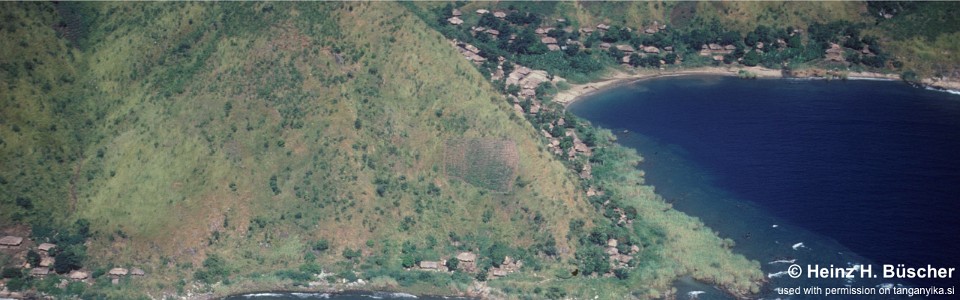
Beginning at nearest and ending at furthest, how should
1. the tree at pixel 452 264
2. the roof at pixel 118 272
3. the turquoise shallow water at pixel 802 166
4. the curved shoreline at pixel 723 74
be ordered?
the roof at pixel 118 272 → the tree at pixel 452 264 → the turquoise shallow water at pixel 802 166 → the curved shoreline at pixel 723 74

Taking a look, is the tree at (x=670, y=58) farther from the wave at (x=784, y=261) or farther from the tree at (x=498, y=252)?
the tree at (x=498, y=252)

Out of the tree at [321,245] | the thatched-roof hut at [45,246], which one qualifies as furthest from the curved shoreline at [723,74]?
the thatched-roof hut at [45,246]

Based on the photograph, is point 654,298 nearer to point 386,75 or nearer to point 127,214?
point 386,75

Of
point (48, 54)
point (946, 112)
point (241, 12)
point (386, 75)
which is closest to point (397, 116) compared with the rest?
point (386, 75)

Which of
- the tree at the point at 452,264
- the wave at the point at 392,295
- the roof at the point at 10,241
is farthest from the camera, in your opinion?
the tree at the point at 452,264

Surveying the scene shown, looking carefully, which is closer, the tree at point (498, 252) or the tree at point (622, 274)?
the tree at point (622, 274)

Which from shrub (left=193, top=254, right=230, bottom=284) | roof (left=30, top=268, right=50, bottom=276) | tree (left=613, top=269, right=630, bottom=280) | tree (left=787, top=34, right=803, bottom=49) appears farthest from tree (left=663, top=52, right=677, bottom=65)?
roof (left=30, top=268, right=50, bottom=276)

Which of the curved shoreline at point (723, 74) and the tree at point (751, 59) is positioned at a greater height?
the tree at point (751, 59)
